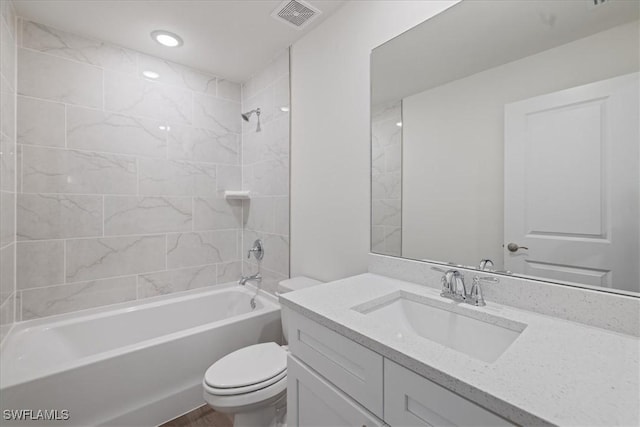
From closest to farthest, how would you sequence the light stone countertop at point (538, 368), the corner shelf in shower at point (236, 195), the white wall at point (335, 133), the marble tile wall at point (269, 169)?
1. the light stone countertop at point (538, 368)
2. the white wall at point (335, 133)
3. the marble tile wall at point (269, 169)
4. the corner shelf in shower at point (236, 195)

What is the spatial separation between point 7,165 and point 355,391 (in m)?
2.17

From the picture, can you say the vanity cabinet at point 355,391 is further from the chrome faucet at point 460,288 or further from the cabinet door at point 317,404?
the chrome faucet at point 460,288

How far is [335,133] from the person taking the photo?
173 cm

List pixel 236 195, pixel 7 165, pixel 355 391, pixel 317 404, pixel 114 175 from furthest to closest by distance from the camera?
pixel 236 195
pixel 114 175
pixel 7 165
pixel 317 404
pixel 355 391

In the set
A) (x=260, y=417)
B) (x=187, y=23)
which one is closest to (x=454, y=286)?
(x=260, y=417)

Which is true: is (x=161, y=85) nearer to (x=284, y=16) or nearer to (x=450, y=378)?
(x=284, y=16)

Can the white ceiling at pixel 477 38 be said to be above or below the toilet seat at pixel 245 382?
above

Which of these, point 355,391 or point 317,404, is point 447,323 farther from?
point 317,404

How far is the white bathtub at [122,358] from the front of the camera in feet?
4.37

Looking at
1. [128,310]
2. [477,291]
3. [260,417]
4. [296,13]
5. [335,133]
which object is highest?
[296,13]

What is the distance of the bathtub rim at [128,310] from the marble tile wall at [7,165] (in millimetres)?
204

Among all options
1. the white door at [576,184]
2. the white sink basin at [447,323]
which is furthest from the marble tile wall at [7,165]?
the white door at [576,184]

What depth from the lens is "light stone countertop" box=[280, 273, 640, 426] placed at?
1.62 feet

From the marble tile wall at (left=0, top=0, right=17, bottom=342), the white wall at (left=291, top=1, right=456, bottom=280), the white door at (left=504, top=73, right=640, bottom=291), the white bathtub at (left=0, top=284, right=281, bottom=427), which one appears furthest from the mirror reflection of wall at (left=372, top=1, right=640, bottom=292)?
the marble tile wall at (left=0, top=0, right=17, bottom=342)
